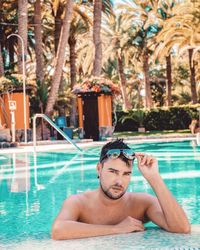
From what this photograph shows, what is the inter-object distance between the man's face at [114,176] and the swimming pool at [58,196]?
11.6 inches

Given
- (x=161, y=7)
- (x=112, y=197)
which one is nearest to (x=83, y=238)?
(x=112, y=197)

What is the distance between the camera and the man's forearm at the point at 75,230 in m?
3.13

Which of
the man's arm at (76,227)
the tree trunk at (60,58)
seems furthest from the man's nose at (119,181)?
the tree trunk at (60,58)

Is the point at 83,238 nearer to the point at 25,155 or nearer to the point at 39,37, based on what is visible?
the point at 25,155

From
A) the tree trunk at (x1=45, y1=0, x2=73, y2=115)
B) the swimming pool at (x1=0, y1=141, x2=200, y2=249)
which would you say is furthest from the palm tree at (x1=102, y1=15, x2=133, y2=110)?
the swimming pool at (x1=0, y1=141, x2=200, y2=249)

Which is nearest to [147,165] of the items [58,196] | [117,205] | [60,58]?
[117,205]

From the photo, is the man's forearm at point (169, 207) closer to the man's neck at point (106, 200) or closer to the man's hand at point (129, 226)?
the man's hand at point (129, 226)

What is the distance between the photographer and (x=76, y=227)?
10.3 feet

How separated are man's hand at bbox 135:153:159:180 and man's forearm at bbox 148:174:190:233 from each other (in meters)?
0.03

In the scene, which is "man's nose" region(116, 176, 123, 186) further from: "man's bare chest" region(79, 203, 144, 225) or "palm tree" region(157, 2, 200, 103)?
"palm tree" region(157, 2, 200, 103)

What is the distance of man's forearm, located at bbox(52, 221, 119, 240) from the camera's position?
3.13 meters

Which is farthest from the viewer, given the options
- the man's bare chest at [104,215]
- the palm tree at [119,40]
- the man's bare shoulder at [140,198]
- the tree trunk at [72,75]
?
the palm tree at [119,40]

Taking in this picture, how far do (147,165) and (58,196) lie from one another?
4147mm

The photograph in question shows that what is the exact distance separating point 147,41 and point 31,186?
32.5m
